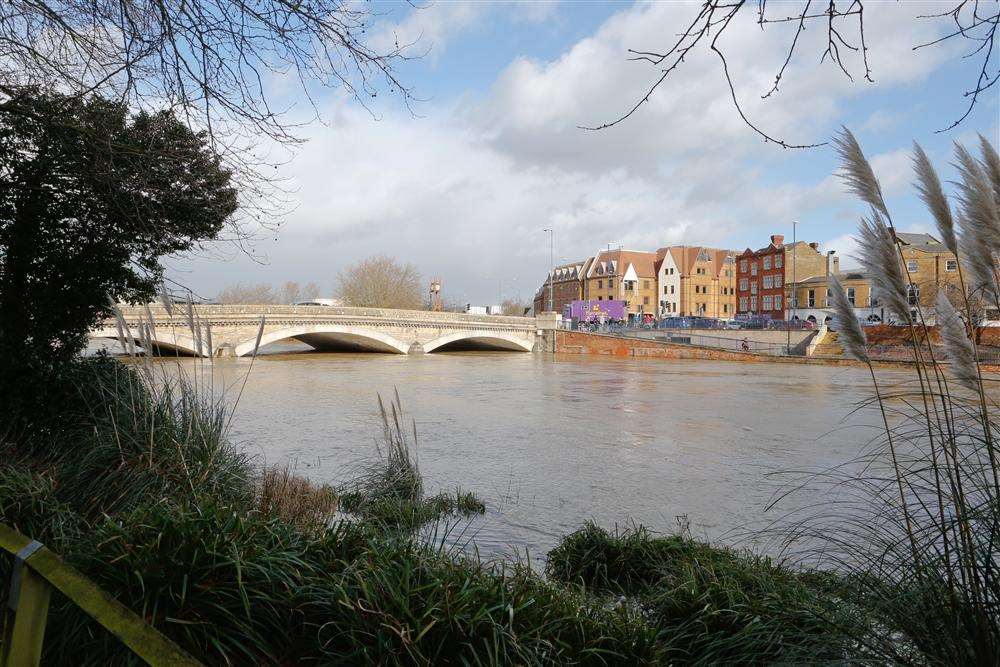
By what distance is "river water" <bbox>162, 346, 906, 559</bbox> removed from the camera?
6.91m

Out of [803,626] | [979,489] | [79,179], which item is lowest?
[803,626]

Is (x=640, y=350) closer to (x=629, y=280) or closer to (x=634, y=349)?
(x=634, y=349)

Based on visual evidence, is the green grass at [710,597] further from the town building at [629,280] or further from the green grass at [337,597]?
the town building at [629,280]

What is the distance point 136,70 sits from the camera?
435cm

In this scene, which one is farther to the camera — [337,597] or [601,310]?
[601,310]

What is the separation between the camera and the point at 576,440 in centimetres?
1191

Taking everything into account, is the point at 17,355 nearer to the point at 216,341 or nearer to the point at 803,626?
the point at 803,626

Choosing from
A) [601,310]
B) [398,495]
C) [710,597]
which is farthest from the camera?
[601,310]

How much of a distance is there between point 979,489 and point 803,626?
908mm

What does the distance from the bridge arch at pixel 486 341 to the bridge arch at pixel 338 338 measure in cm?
239

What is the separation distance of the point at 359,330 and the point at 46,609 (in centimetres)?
3869

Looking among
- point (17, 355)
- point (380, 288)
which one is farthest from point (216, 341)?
point (380, 288)

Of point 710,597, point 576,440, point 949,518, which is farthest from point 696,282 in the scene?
point 949,518

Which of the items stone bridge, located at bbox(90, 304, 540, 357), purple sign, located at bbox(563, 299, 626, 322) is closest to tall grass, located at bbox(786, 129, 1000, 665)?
stone bridge, located at bbox(90, 304, 540, 357)
